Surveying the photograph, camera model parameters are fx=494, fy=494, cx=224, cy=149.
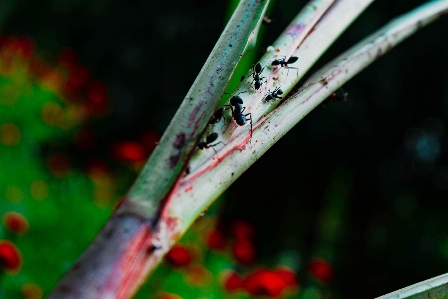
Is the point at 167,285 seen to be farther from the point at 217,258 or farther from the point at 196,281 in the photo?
the point at 217,258

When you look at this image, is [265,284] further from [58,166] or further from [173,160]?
[173,160]

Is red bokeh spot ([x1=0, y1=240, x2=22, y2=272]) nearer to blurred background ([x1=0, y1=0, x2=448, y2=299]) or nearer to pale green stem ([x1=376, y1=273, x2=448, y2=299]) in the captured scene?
blurred background ([x1=0, y1=0, x2=448, y2=299])

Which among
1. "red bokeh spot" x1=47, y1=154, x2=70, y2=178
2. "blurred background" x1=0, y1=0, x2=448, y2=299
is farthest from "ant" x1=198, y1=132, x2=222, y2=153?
"red bokeh spot" x1=47, y1=154, x2=70, y2=178

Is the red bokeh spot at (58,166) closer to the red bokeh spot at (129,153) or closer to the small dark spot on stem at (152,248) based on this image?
the red bokeh spot at (129,153)

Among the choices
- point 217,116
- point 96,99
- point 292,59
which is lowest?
point 217,116

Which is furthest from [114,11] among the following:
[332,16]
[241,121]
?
[241,121]

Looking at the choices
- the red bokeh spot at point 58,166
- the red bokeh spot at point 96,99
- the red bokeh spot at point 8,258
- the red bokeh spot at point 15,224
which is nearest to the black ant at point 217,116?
the red bokeh spot at point 8,258

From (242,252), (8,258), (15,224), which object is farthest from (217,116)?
(242,252)
